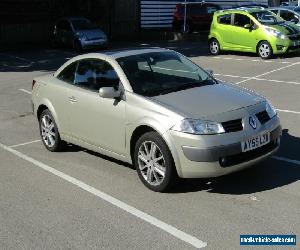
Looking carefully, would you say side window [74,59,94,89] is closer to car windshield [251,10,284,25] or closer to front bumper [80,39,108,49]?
car windshield [251,10,284,25]

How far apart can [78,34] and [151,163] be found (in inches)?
695

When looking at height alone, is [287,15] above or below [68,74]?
below

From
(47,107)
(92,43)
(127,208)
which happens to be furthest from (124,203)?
(92,43)

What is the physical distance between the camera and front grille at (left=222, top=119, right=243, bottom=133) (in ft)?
18.3

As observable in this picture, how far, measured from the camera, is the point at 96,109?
262 inches

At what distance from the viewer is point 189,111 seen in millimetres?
5703

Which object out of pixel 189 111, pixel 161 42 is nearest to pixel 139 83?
pixel 189 111

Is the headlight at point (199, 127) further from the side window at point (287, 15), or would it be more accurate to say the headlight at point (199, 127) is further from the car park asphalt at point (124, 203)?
the side window at point (287, 15)

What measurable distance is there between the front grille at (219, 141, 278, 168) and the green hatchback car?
38.2 feet

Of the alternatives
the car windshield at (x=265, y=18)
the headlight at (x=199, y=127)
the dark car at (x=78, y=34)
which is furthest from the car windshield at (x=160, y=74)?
the dark car at (x=78, y=34)

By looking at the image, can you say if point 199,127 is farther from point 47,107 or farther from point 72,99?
point 47,107

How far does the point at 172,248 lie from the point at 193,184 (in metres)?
1.65

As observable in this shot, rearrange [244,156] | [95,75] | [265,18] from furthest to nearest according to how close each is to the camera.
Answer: [265,18] < [95,75] < [244,156]

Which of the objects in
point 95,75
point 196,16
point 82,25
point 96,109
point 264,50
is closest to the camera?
point 96,109
